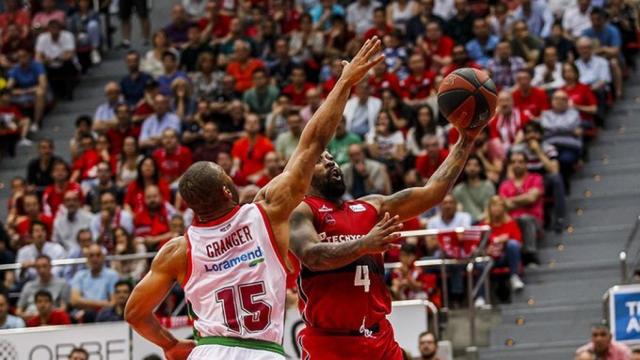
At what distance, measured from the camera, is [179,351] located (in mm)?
9484

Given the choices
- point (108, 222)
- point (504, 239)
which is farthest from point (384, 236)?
point (108, 222)

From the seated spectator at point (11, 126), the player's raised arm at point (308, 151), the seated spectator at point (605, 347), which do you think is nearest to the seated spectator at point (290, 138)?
the seated spectator at point (11, 126)

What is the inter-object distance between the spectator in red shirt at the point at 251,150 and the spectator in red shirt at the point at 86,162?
220 centimetres

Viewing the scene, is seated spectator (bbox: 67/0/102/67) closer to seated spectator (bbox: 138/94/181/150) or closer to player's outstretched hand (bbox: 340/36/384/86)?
seated spectator (bbox: 138/94/181/150)

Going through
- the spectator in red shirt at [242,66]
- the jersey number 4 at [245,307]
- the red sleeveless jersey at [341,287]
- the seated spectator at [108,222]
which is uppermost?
the jersey number 4 at [245,307]

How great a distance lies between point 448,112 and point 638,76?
39.6 ft

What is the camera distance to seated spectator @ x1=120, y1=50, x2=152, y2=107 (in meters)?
24.3

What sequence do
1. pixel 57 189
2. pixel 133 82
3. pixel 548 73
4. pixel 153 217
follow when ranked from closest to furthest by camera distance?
pixel 153 217 → pixel 548 73 → pixel 57 189 → pixel 133 82

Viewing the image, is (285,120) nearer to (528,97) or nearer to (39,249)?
(528,97)

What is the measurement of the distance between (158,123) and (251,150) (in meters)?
2.16

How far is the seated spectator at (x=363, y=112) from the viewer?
21.4 metres

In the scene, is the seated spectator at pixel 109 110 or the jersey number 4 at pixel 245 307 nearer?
the jersey number 4 at pixel 245 307

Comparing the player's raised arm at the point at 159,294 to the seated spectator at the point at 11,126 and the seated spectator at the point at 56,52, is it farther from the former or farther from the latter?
the seated spectator at the point at 56,52

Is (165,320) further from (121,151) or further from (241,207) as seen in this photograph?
(241,207)
